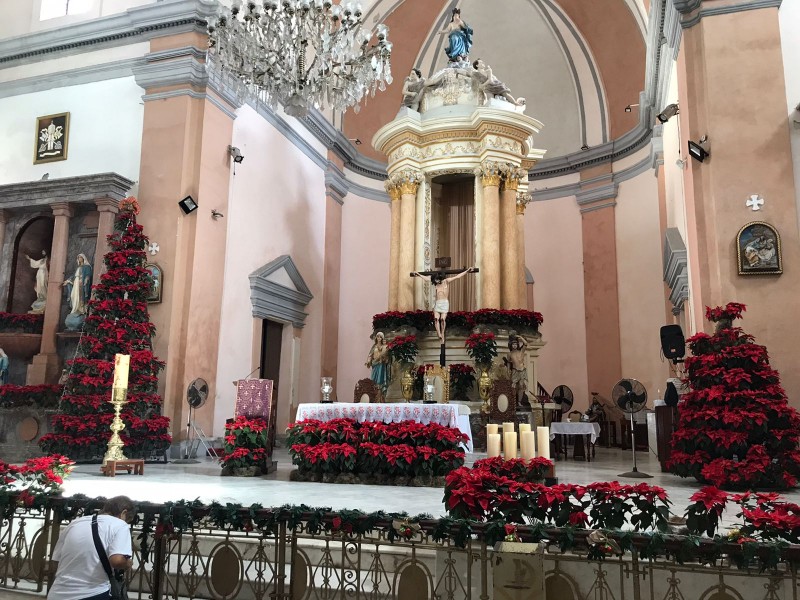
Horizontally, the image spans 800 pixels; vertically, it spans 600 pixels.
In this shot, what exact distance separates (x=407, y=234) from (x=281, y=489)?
7.87 metres

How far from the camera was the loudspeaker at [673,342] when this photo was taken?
876 cm

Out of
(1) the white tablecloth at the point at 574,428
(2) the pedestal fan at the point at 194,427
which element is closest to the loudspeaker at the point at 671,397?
(1) the white tablecloth at the point at 574,428

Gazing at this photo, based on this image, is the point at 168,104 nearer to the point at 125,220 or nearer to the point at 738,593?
the point at 125,220

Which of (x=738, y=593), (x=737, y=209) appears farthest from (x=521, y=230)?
(x=738, y=593)

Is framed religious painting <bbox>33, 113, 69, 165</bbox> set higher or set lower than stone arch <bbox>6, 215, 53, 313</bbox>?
higher

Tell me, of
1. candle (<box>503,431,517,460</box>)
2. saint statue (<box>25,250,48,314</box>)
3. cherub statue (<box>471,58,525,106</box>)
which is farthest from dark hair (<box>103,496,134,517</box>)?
cherub statue (<box>471,58,525,106</box>)

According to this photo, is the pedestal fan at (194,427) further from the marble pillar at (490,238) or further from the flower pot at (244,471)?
the marble pillar at (490,238)

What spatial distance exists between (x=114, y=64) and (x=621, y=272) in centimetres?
1233

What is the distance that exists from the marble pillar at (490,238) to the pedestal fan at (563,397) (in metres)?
2.98

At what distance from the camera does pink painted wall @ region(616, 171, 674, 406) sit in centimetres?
1544

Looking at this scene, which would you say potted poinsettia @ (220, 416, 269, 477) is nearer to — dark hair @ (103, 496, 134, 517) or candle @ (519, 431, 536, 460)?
candle @ (519, 431, 536, 460)

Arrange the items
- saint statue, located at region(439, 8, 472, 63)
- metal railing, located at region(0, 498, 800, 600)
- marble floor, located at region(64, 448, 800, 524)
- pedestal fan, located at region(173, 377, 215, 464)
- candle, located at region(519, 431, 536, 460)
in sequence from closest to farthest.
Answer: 1. metal railing, located at region(0, 498, 800, 600)
2. marble floor, located at region(64, 448, 800, 524)
3. candle, located at region(519, 431, 536, 460)
4. pedestal fan, located at region(173, 377, 215, 464)
5. saint statue, located at region(439, 8, 472, 63)

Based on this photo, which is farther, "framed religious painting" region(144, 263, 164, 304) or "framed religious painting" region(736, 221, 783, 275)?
"framed religious painting" region(144, 263, 164, 304)

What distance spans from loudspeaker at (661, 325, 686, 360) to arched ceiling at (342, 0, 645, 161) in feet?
31.8
